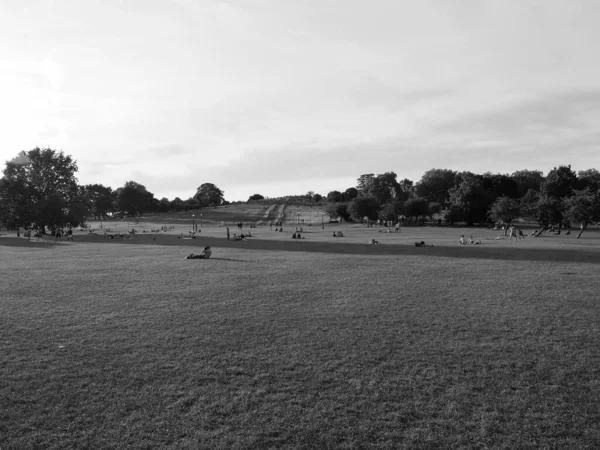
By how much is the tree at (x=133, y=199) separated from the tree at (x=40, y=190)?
8117 centimetres

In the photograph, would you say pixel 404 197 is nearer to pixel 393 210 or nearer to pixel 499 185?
pixel 499 185

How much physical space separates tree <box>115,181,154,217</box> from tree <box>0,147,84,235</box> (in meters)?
81.2

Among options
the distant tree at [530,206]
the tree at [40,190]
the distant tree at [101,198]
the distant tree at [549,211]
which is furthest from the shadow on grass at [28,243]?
the distant tree at [101,198]

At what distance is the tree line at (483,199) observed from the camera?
5316cm

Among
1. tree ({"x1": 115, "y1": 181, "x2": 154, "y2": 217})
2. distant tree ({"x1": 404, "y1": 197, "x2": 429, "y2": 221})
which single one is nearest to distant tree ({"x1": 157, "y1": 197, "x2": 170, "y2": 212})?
tree ({"x1": 115, "y1": 181, "x2": 154, "y2": 217})

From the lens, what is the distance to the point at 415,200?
98.6 meters

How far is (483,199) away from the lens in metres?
88.3

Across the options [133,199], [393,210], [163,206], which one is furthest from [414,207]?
[163,206]

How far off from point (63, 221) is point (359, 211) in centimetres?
6450

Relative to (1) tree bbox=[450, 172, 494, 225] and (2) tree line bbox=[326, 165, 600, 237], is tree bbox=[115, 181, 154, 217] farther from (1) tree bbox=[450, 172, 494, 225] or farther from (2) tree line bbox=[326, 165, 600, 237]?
(1) tree bbox=[450, 172, 494, 225]

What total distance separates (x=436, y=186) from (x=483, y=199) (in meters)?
38.8

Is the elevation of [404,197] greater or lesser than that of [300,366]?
greater

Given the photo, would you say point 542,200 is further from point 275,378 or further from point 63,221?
→ point 63,221

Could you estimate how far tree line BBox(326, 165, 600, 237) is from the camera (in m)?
53.2
